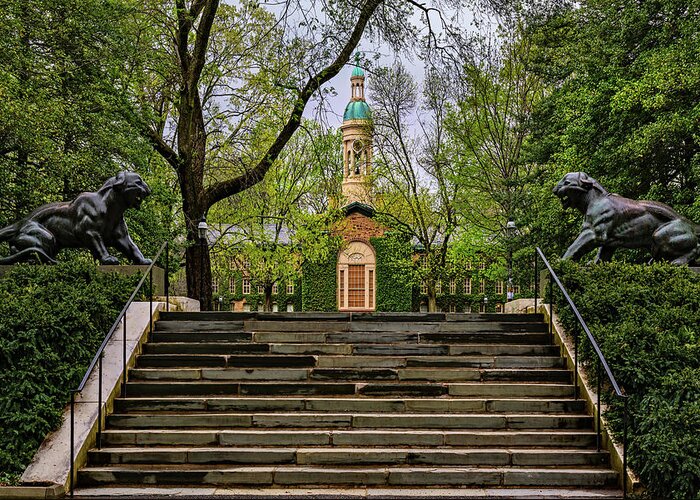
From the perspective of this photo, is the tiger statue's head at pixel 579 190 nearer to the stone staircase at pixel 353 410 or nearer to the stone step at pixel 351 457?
the stone staircase at pixel 353 410

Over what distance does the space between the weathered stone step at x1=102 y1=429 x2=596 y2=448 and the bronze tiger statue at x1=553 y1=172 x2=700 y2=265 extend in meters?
3.82

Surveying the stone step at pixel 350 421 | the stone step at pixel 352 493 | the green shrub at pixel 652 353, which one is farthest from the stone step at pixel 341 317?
the stone step at pixel 352 493

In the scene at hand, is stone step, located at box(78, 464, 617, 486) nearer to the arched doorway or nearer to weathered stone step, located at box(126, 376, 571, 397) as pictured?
weathered stone step, located at box(126, 376, 571, 397)

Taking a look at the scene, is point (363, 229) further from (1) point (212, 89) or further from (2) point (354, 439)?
(2) point (354, 439)

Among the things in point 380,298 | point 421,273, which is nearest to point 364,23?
point 421,273

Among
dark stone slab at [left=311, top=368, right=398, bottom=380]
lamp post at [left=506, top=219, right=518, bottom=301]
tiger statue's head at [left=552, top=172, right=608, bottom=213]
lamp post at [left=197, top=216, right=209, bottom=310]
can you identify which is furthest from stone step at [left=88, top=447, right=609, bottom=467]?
lamp post at [left=506, top=219, right=518, bottom=301]

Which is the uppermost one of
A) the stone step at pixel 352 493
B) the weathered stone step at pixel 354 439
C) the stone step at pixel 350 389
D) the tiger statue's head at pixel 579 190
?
the tiger statue's head at pixel 579 190

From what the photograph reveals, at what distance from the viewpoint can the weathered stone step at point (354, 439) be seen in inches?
283

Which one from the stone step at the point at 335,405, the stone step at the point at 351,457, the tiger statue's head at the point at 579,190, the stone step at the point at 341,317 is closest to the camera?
the stone step at the point at 351,457

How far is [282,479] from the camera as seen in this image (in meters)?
6.56

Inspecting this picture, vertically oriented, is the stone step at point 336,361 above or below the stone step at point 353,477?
above

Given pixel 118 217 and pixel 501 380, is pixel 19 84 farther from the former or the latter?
pixel 501 380

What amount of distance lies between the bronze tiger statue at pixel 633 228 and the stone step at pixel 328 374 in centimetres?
283

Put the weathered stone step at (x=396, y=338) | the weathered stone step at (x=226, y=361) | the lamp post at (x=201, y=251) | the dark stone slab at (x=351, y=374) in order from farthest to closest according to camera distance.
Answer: the lamp post at (x=201, y=251) < the weathered stone step at (x=396, y=338) < the weathered stone step at (x=226, y=361) < the dark stone slab at (x=351, y=374)
